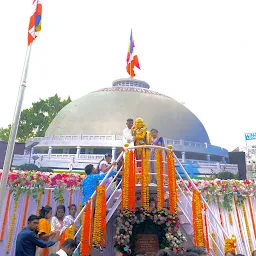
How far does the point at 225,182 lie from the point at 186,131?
81.5 feet

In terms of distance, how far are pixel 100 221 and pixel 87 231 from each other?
0.33m

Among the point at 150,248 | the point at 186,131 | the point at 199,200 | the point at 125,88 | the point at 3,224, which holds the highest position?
the point at 125,88

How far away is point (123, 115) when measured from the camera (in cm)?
3228

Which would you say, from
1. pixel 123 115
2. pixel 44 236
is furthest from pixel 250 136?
pixel 44 236

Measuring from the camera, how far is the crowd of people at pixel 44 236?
3.81m

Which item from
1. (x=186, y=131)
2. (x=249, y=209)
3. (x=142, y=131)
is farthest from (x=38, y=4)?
(x=186, y=131)

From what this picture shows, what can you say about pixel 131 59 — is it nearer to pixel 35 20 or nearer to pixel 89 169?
pixel 35 20

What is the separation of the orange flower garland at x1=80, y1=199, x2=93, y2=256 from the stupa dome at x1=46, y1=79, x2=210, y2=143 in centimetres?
2443

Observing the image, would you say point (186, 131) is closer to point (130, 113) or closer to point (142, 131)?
point (130, 113)

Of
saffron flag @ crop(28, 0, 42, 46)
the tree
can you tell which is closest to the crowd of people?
saffron flag @ crop(28, 0, 42, 46)

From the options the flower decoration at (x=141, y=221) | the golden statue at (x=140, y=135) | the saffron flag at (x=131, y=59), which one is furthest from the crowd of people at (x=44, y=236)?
the saffron flag at (x=131, y=59)

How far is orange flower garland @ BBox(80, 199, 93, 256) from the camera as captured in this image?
5.76 metres

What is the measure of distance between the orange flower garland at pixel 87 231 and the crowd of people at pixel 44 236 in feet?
0.97

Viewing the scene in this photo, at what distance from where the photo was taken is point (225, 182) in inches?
345
